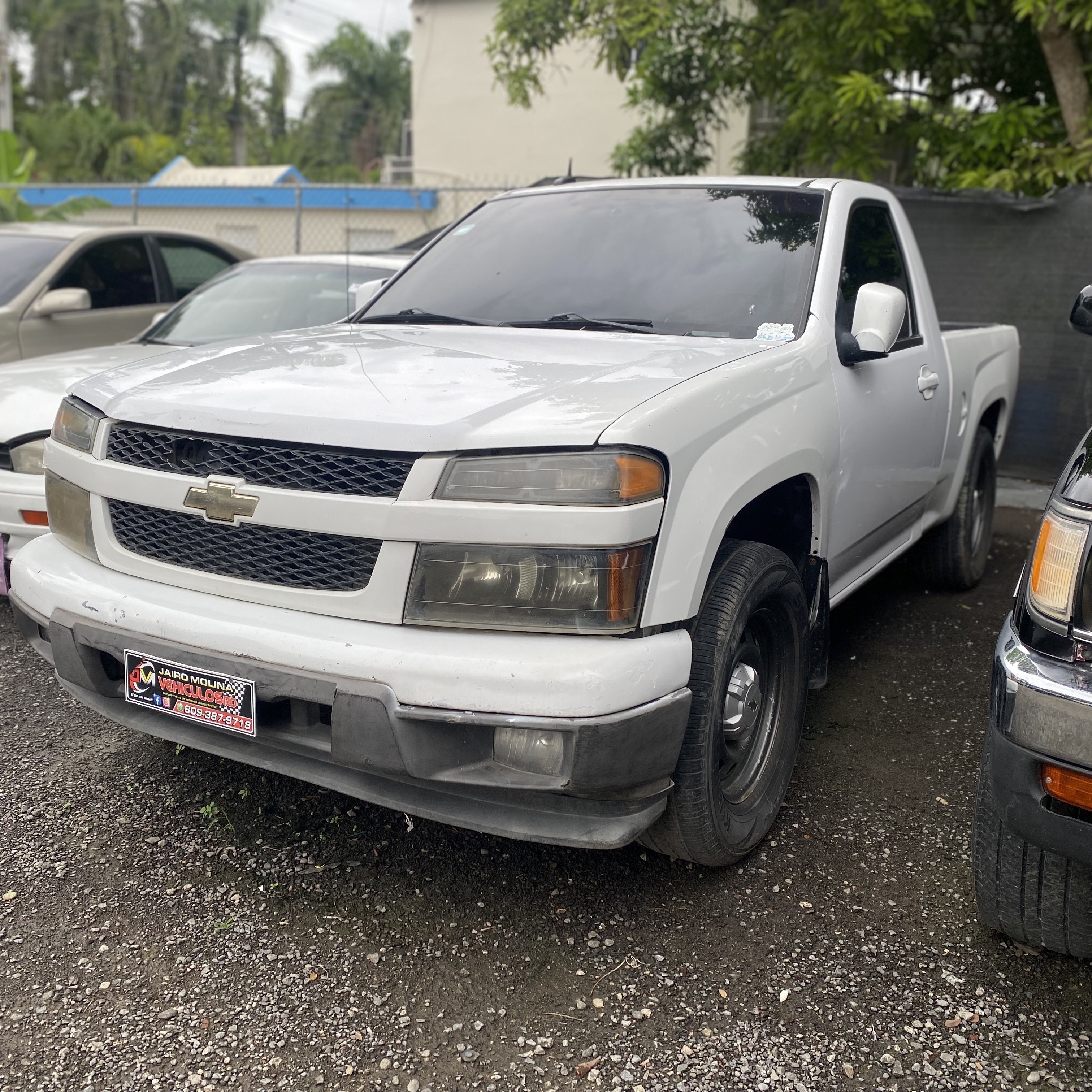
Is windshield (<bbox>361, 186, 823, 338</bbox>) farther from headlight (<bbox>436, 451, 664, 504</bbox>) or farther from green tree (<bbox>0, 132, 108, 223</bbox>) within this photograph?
green tree (<bbox>0, 132, 108, 223</bbox>)

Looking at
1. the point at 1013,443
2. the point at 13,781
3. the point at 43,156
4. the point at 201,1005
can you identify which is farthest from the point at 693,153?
the point at 43,156

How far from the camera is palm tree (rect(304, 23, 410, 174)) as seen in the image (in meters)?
46.5

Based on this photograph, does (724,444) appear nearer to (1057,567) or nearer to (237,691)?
(1057,567)

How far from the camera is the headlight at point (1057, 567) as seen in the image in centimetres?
207

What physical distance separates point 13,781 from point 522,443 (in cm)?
205

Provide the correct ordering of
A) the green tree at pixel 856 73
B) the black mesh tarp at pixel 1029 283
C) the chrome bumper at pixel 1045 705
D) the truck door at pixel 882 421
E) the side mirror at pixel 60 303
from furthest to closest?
1. the green tree at pixel 856 73
2. the black mesh tarp at pixel 1029 283
3. the side mirror at pixel 60 303
4. the truck door at pixel 882 421
5. the chrome bumper at pixel 1045 705

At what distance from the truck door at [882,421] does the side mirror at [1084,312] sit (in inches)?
21.2

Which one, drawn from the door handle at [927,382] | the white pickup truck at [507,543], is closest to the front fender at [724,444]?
the white pickup truck at [507,543]

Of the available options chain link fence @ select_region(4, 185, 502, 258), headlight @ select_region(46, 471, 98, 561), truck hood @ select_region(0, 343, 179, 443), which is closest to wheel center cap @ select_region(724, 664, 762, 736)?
headlight @ select_region(46, 471, 98, 561)

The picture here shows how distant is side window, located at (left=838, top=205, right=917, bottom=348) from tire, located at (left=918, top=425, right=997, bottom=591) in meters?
1.09

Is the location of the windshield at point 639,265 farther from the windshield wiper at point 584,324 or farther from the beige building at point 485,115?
the beige building at point 485,115

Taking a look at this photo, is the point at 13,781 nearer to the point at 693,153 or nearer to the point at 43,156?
the point at 693,153

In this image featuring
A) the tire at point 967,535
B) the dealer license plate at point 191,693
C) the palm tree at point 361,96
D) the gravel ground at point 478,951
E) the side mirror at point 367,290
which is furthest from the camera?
the palm tree at point 361,96

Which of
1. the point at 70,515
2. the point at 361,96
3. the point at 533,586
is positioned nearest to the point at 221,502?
the point at 70,515
